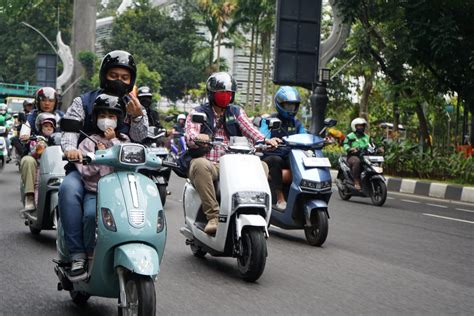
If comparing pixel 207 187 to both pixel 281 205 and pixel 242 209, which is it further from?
pixel 281 205

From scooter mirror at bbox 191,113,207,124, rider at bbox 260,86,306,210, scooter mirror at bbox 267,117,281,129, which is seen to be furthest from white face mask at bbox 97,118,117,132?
rider at bbox 260,86,306,210

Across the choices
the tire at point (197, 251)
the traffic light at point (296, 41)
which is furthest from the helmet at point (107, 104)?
the traffic light at point (296, 41)

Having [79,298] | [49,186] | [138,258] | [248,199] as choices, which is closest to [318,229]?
[248,199]

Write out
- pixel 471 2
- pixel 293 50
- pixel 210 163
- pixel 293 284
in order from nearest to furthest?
1. pixel 293 284
2. pixel 210 163
3. pixel 471 2
4. pixel 293 50

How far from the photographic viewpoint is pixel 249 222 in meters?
6.85

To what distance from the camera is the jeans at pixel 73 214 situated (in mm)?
5270

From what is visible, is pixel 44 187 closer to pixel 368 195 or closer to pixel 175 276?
pixel 175 276

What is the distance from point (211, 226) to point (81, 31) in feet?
222

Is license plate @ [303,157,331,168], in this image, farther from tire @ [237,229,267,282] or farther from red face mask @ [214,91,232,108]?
tire @ [237,229,267,282]

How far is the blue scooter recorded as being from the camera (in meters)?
9.26

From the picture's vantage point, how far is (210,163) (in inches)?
299

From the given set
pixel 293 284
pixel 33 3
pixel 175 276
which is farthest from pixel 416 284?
pixel 33 3

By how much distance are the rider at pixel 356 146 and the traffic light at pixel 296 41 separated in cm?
581

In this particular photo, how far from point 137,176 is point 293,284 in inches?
90.3
